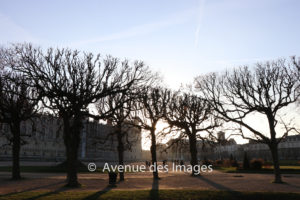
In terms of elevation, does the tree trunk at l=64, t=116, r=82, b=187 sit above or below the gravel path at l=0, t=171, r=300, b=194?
above

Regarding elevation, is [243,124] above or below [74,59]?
below

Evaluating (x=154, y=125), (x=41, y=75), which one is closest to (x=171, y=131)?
(x=154, y=125)

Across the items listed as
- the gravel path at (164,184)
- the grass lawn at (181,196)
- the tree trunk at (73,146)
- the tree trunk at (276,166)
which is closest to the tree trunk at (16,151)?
the gravel path at (164,184)

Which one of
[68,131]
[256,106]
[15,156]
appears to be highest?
[256,106]

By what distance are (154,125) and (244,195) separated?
48.0 feet

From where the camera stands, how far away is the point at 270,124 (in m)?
23.6

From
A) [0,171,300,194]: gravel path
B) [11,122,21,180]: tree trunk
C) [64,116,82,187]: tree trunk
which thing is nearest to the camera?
[0,171,300,194]: gravel path

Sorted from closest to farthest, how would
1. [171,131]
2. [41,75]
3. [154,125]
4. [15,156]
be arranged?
[41,75], [15,156], [154,125], [171,131]

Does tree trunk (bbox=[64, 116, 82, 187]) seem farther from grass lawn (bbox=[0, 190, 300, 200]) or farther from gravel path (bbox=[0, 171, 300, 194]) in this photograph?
grass lawn (bbox=[0, 190, 300, 200])

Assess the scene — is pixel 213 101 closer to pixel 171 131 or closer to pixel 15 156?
pixel 171 131

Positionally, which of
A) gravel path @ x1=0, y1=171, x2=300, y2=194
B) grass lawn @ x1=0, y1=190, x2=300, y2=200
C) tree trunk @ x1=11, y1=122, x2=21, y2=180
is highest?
tree trunk @ x1=11, y1=122, x2=21, y2=180

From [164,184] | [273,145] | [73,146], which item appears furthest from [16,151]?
[273,145]

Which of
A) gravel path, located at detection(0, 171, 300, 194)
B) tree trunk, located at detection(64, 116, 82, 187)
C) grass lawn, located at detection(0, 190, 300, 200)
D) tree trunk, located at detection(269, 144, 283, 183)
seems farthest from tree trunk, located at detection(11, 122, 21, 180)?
tree trunk, located at detection(269, 144, 283, 183)

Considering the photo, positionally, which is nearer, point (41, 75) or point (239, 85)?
point (41, 75)
